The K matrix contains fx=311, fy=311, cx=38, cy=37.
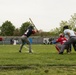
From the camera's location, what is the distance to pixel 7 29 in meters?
147

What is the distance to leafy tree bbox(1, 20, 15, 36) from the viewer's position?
14712 cm

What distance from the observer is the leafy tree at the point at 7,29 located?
483 ft

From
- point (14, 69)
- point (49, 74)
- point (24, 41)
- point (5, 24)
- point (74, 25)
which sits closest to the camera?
point (49, 74)

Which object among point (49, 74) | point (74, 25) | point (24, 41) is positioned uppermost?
point (74, 25)

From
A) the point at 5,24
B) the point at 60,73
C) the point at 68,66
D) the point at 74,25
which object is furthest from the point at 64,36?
the point at 5,24

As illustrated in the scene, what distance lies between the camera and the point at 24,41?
67.5 feet

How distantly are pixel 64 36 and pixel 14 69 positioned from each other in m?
10.0

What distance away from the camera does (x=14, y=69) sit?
394 inches

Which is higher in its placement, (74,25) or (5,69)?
(74,25)

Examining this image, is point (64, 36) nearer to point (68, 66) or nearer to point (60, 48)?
point (60, 48)

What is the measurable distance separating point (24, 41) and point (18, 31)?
13049 centimetres

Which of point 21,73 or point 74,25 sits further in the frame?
point 74,25

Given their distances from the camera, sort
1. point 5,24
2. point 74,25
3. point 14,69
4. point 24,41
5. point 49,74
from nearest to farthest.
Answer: point 49,74 < point 14,69 < point 24,41 < point 74,25 < point 5,24

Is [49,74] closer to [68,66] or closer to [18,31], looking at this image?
[68,66]
